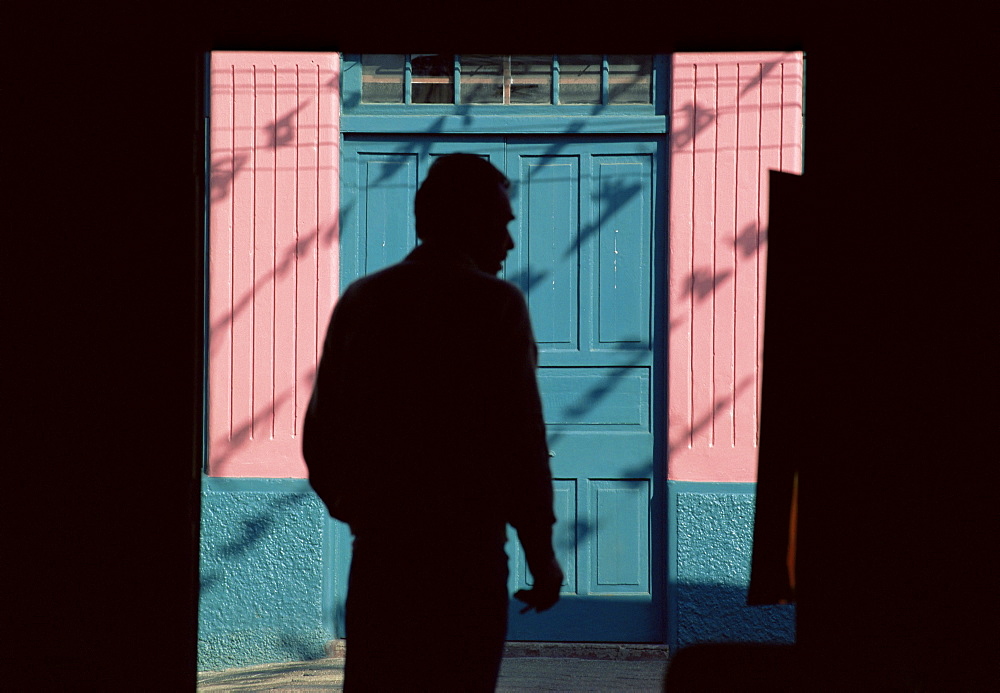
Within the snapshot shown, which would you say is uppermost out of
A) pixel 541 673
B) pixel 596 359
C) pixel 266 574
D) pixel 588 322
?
pixel 588 322

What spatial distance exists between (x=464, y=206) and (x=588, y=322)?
3.09 metres

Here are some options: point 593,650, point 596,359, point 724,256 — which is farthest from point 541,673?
point 724,256

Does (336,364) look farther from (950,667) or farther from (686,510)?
(686,510)

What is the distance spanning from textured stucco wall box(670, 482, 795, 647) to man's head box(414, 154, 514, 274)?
314 cm

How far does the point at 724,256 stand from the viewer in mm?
→ 5105

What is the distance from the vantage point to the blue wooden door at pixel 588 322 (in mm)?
5238

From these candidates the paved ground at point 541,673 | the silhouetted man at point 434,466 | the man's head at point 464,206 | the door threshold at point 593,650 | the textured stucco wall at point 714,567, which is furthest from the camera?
the door threshold at point 593,650

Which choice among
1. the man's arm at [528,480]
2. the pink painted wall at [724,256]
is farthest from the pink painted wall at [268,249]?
the man's arm at [528,480]

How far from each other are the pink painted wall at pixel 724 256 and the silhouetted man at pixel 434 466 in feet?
10.1

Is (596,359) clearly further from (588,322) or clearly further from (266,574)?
(266,574)

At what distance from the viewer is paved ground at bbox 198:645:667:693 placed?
4.74 meters

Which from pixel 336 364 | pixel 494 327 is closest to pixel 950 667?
pixel 494 327

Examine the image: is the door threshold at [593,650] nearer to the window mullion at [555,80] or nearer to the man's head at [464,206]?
the window mullion at [555,80]

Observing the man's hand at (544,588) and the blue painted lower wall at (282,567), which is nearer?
the man's hand at (544,588)
